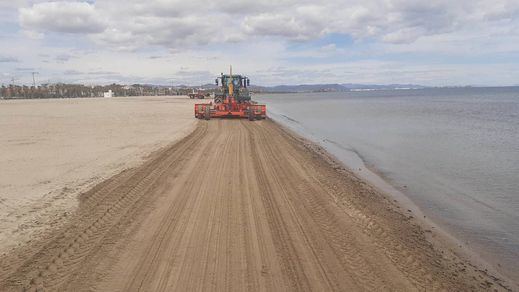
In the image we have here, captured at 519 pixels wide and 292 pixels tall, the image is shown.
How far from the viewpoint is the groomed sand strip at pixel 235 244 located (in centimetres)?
458

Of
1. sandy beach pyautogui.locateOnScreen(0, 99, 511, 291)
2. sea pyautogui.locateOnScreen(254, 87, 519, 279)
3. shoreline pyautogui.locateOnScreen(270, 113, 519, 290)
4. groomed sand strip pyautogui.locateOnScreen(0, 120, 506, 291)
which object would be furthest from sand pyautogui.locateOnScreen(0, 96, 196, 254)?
→ sea pyautogui.locateOnScreen(254, 87, 519, 279)

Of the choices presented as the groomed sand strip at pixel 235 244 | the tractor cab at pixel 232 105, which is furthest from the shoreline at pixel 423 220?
the tractor cab at pixel 232 105

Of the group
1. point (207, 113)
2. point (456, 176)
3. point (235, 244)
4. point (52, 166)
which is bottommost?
point (456, 176)

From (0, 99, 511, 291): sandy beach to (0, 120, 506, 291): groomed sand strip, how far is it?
2 centimetres

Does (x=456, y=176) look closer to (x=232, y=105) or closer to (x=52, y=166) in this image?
(x=52, y=166)

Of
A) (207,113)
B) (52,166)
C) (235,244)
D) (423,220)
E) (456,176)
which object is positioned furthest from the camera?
(207,113)

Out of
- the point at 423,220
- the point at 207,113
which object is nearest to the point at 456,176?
the point at 423,220

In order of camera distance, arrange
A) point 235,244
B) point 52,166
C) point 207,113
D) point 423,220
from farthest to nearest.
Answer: point 207,113
point 52,166
point 423,220
point 235,244

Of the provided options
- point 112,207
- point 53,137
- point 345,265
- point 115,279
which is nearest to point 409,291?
point 345,265

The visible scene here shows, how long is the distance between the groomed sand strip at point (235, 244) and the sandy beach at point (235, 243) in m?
0.02

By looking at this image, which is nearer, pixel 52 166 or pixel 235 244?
pixel 235 244

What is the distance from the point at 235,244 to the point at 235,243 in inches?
1.4

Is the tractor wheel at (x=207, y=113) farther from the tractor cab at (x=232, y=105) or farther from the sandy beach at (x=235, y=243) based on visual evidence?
the sandy beach at (x=235, y=243)

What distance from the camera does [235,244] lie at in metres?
5.55
